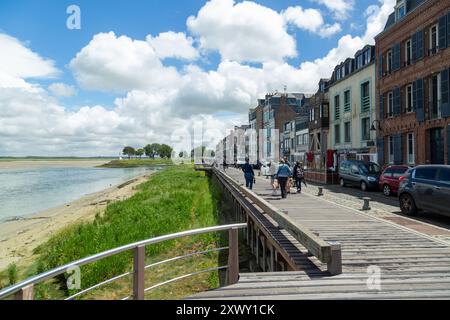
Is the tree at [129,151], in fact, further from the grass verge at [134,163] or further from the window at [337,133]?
the window at [337,133]

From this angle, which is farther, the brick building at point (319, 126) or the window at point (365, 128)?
the brick building at point (319, 126)

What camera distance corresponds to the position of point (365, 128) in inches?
1160

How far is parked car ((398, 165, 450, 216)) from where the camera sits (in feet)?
31.6

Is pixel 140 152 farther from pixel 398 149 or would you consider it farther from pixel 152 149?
pixel 398 149

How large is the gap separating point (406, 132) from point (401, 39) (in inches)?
262

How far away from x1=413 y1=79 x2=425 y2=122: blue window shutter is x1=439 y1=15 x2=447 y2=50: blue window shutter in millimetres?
2408

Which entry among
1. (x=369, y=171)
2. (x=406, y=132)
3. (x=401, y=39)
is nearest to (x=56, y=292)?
(x=369, y=171)

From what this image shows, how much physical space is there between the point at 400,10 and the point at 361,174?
12922mm

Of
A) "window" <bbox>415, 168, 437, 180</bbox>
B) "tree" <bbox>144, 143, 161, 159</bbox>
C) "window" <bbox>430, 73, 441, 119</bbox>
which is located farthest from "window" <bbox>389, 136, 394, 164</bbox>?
"tree" <bbox>144, 143, 161, 159</bbox>

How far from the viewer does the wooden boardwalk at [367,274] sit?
4453 mm

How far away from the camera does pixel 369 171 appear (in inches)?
829

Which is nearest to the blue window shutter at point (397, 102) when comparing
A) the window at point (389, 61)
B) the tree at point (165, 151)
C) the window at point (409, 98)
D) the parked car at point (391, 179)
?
the window at point (409, 98)
